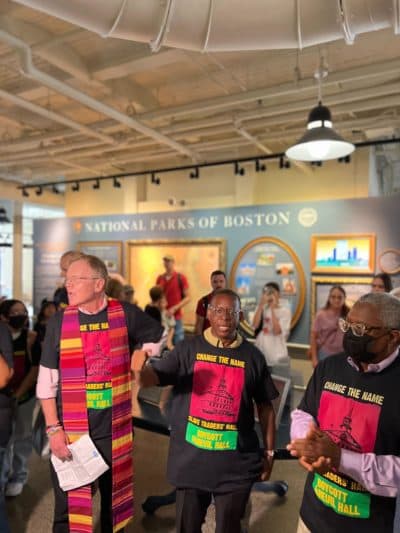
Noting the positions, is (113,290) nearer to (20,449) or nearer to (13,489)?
(20,449)

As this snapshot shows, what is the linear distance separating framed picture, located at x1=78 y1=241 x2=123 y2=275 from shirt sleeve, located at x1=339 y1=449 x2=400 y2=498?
6512 mm

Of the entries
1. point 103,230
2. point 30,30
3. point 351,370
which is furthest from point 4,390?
point 103,230

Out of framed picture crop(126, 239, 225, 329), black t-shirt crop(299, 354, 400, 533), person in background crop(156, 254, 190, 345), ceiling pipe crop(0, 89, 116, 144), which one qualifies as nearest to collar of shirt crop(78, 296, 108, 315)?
black t-shirt crop(299, 354, 400, 533)

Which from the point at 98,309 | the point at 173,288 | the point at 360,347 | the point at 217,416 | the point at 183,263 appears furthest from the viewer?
the point at 183,263

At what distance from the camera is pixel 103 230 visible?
763 cm

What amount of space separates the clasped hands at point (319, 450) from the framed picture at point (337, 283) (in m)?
4.18

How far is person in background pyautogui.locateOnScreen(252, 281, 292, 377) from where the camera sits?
4.03 meters

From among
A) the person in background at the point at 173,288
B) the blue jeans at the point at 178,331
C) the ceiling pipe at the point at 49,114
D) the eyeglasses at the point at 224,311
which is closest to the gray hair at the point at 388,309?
the eyeglasses at the point at 224,311

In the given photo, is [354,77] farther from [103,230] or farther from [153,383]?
[103,230]

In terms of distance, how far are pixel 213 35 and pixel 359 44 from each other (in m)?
2.80

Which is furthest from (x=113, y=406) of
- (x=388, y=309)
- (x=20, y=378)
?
(x=388, y=309)

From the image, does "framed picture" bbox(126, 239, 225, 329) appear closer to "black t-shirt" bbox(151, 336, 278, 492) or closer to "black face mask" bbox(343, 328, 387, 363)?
"black t-shirt" bbox(151, 336, 278, 492)

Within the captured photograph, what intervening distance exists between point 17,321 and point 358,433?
2242 mm

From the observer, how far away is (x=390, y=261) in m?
5.08
